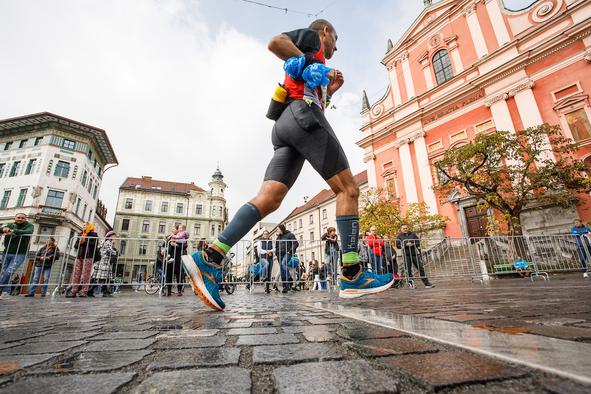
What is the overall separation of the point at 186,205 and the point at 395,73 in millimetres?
35648

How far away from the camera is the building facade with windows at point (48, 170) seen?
2575 centimetres

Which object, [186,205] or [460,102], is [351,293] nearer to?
[460,102]

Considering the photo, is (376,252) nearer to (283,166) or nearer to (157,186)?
(283,166)

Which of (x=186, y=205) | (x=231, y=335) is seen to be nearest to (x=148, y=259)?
(x=186, y=205)

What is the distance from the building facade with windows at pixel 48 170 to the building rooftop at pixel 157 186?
16032 mm

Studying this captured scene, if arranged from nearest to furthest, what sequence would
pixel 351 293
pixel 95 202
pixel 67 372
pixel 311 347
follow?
pixel 67 372
pixel 311 347
pixel 351 293
pixel 95 202

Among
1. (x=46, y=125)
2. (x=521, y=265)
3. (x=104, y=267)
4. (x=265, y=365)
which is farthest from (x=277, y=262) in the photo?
(x=46, y=125)

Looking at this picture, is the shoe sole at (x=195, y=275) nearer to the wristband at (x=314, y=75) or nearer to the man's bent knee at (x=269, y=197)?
the man's bent knee at (x=269, y=197)

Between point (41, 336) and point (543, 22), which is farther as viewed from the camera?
point (543, 22)

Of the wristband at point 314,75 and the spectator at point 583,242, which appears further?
the spectator at point 583,242

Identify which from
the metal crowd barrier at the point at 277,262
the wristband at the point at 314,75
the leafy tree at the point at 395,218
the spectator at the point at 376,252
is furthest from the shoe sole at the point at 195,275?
the leafy tree at the point at 395,218

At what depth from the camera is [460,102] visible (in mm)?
19562

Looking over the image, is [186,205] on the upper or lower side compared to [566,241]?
upper

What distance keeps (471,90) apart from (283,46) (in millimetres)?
20513
